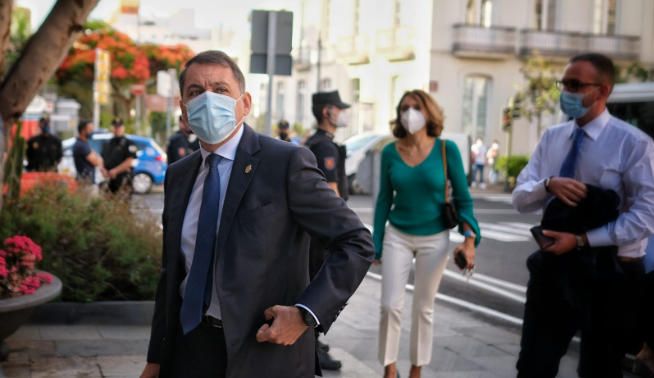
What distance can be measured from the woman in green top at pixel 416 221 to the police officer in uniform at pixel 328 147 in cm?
50

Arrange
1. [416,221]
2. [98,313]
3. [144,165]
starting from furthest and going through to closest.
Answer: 1. [144,165]
2. [98,313]
3. [416,221]

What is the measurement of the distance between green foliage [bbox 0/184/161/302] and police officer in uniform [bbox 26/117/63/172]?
9.49 m

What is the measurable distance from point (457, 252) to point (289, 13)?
208 inches

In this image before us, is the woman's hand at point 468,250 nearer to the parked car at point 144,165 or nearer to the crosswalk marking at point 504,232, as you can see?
the crosswalk marking at point 504,232

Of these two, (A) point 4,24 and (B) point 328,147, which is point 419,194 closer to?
(B) point 328,147

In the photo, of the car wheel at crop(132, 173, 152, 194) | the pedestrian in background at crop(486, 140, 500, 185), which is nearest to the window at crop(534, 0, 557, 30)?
the pedestrian in background at crop(486, 140, 500, 185)

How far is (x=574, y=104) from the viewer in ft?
16.0

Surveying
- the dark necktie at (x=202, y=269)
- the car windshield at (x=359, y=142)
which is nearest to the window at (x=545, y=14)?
the car windshield at (x=359, y=142)

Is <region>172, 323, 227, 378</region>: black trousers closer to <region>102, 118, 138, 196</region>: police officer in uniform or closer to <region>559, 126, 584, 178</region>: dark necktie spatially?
<region>559, 126, 584, 178</region>: dark necktie

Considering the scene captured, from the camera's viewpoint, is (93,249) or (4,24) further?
(93,249)

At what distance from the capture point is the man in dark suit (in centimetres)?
318

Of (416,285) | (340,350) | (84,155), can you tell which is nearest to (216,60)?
(416,285)

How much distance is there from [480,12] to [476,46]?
1.98m

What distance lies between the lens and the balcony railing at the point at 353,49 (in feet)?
155
